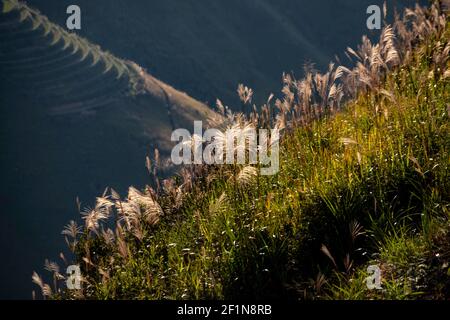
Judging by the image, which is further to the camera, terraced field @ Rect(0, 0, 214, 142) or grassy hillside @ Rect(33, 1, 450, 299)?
terraced field @ Rect(0, 0, 214, 142)

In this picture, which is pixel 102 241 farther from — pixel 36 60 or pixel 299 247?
pixel 36 60

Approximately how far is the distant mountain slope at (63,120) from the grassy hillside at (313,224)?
354 feet

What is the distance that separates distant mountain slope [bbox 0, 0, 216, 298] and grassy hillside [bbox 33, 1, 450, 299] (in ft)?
354

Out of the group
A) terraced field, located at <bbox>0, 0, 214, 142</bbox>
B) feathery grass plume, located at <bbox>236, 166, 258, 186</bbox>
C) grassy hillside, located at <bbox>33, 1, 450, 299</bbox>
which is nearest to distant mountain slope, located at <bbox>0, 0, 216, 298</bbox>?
terraced field, located at <bbox>0, 0, 214, 142</bbox>

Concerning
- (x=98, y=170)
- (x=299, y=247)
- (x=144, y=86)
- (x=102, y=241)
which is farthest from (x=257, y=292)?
(x=144, y=86)

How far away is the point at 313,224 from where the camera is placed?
161 inches

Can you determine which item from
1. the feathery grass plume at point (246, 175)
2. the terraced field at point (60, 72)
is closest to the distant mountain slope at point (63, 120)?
the terraced field at point (60, 72)

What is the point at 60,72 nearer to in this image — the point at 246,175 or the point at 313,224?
the point at 246,175

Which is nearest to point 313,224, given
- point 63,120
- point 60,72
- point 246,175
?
point 246,175

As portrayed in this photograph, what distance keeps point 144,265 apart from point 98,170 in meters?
126

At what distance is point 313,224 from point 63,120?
444 feet

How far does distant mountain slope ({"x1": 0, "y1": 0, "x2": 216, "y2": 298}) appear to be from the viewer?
115 metres

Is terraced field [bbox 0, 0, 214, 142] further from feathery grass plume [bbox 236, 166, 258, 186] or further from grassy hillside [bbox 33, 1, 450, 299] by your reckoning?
feathery grass plume [bbox 236, 166, 258, 186]

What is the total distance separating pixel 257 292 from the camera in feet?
12.2
